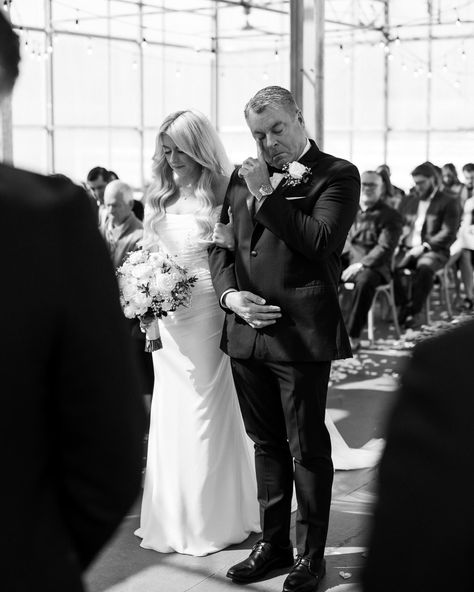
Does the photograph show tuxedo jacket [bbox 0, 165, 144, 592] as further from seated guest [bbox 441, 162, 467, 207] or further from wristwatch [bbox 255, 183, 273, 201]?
seated guest [bbox 441, 162, 467, 207]

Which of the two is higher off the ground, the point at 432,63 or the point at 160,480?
the point at 432,63

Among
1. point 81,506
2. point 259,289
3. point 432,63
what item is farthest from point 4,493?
point 432,63

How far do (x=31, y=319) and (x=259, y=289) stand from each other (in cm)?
245

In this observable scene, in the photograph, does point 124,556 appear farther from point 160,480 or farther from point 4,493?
point 4,493

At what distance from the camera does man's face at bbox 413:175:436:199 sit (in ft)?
37.1

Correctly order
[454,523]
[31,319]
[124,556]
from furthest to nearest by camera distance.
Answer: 1. [124,556]
2. [31,319]
3. [454,523]

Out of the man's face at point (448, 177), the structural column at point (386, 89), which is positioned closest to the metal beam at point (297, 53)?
the man's face at point (448, 177)

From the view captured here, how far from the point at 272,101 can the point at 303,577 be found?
1.64 meters

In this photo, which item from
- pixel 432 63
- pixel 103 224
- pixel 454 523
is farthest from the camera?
pixel 432 63

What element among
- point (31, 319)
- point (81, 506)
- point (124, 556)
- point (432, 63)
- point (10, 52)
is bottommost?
point (124, 556)

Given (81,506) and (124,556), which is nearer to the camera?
(81,506)

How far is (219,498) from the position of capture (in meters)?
4.21

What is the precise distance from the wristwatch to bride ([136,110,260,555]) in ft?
2.17

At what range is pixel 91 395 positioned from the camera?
1.26 m
